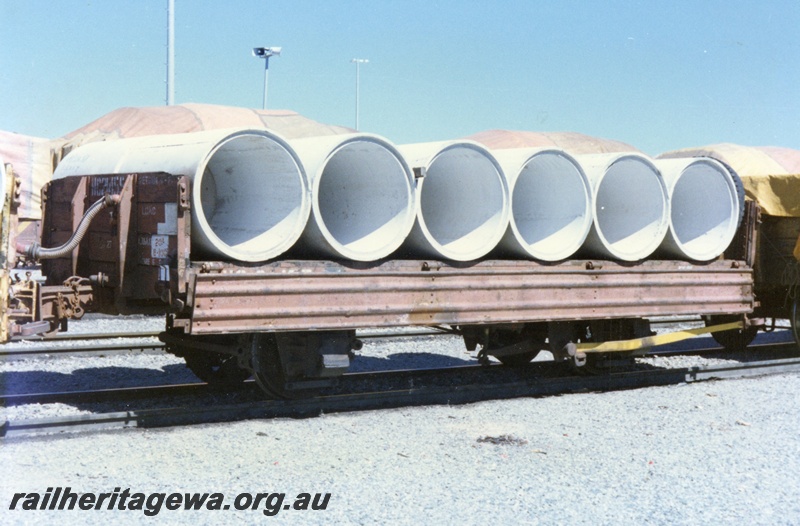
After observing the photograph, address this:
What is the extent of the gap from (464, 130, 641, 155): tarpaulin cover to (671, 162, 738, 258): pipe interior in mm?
20678

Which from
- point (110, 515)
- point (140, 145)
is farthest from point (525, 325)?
point (110, 515)

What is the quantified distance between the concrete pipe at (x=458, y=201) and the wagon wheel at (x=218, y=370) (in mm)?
2087

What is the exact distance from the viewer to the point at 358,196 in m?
8.68

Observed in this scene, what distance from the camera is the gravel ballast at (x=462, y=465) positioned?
547cm

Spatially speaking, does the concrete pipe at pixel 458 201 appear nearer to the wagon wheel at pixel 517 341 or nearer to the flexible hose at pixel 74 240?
the wagon wheel at pixel 517 341

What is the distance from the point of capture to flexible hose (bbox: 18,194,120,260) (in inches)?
293

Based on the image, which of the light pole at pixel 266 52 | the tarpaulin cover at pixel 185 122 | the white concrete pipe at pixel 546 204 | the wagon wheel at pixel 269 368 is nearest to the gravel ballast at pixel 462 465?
the wagon wheel at pixel 269 368

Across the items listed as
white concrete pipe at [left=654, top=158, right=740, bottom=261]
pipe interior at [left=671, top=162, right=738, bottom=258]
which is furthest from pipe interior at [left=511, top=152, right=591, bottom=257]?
pipe interior at [left=671, top=162, right=738, bottom=258]

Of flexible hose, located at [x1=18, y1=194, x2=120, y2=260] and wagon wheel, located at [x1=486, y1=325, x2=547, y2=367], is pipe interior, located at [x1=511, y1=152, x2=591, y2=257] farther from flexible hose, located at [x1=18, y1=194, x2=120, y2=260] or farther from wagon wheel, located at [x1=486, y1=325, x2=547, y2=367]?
flexible hose, located at [x1=18, y1=194, x2=120, y2=260]

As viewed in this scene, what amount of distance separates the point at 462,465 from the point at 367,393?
84.8 inches

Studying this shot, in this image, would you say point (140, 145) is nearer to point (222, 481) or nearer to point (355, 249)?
point (355, 249)

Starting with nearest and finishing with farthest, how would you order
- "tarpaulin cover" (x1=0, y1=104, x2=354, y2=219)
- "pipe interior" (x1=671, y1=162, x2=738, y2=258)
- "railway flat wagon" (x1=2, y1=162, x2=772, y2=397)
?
1. "railway flat wagon" (x1=2, y1=162, x2=772, y2=397)
2. "pipe interior" (x1=671, y1=162, x2=738, y2=258)
3. "tarpaulin cover" (x1=0, y1=104, x2=354, y2=219)

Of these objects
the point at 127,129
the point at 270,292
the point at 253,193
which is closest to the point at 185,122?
the point at 127,129

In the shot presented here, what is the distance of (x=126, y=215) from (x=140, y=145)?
1.09 meters
